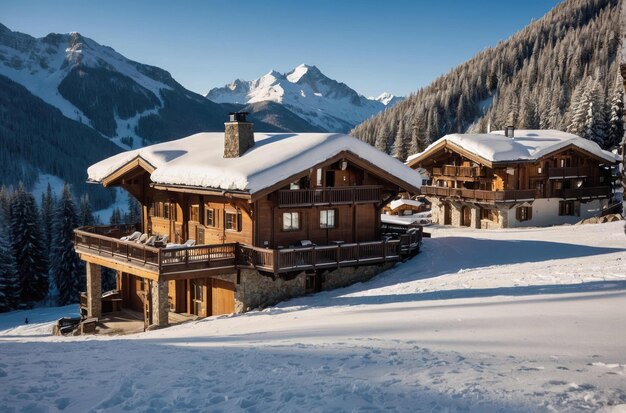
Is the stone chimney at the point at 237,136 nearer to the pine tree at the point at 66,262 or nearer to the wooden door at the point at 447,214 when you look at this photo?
the wooden door at the point at 447,214

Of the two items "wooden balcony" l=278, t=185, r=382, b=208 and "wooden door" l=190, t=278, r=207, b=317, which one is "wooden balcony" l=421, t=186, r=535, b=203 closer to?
"wooden balcony" l=278, t=185, r=382, b=208

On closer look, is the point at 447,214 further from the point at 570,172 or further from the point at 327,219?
the point at 327,219

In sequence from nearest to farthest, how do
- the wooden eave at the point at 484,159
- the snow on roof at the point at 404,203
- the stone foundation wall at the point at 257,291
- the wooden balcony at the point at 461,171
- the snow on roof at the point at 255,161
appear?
the snow on roof at the point at 255,161 < the stone foundation wall at the point at 257,291 < the wooden eave at the point at 484,159 < the wooden balcony at the point at 461,171 < the snow on roof at the point at 404,203

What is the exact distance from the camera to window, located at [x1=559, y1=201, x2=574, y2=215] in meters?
46.9

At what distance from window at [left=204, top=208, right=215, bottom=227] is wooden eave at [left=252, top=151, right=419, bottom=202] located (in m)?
4.06

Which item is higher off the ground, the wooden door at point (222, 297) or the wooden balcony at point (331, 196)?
the wooden balcony at point (331, 196)

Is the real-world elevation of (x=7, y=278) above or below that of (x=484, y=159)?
below

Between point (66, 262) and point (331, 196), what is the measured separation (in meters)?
45.2

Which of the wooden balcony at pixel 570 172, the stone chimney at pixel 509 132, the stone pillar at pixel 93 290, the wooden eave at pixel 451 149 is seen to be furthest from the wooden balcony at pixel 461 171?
the stone pillar at pixel 93 290

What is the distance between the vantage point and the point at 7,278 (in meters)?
57.6

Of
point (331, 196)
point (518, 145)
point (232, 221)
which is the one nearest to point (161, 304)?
point (232, 221)

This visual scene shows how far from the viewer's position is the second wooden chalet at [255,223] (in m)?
22.7

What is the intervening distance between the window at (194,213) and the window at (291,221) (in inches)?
180

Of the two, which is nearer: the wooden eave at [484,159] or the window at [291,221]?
the window at [291,221]
